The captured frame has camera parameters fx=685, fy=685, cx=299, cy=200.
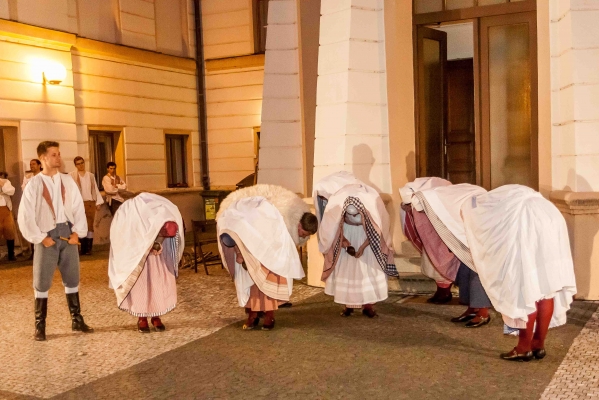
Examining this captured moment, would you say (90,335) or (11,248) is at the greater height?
(11,248)

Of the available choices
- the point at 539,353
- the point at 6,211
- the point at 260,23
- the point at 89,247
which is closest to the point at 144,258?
the point at 539,353

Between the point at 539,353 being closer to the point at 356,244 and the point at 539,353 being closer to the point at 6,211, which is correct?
the point at 356,244

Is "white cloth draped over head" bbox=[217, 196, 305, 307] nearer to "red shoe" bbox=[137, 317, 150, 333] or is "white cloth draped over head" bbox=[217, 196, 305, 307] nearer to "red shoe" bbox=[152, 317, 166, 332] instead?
"red shoe" bbox=[152, 317, 166, 332]

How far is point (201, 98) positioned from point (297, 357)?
13461mm

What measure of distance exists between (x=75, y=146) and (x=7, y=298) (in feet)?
19.1

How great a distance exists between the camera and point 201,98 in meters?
18.4

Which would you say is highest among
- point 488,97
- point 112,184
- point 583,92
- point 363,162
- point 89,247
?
point 488,97

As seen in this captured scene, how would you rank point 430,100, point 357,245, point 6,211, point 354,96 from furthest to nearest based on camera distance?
1. point 6,211
2. point 430,100
3. point 354,96
4. point 357,245

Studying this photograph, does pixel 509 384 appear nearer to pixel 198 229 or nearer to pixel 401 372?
pixel 401 372

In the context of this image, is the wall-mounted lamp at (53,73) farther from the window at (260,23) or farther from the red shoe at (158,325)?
the red shoe at (158,325)

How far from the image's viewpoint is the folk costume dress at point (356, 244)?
7160 millimetres

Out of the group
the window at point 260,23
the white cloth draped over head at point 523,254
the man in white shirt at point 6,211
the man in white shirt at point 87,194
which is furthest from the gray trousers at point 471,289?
the window at point 260,23

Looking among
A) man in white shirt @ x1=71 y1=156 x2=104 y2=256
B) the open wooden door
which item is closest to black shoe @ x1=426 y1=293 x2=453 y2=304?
the open wooden door

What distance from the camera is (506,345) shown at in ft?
19.8
